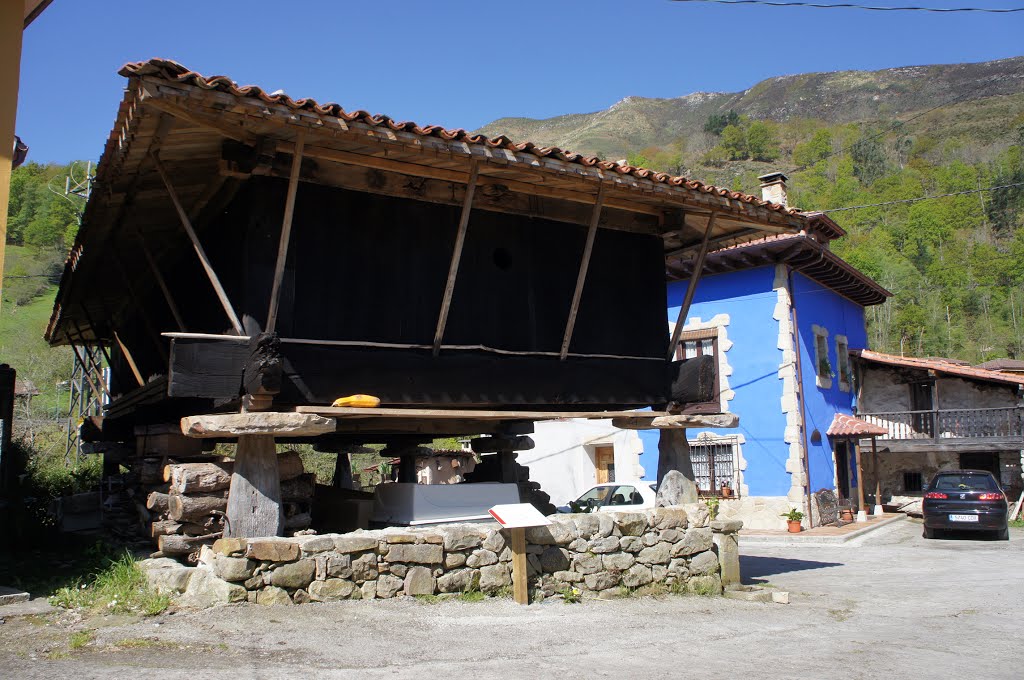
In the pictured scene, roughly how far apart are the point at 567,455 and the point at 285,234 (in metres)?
14.9

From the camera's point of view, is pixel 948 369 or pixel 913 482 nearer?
pixel 948 369

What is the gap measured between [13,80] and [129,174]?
3.22 feet

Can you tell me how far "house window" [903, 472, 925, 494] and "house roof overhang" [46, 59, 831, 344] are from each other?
15117 mm

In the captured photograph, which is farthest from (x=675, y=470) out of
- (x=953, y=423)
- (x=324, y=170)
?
(x=953, y=423)

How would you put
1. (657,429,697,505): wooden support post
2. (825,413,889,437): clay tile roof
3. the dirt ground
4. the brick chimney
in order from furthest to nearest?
1. the brick chimney
2. (825,413,889,437): clay tile roof
3. (657,429,697,505): wooden support post
4. the dirt ground

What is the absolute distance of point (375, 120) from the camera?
18.0 feet

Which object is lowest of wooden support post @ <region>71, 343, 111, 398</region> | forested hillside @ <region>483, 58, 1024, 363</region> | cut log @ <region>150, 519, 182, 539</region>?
cut log @ <region>150, 519, 182, 539</region>

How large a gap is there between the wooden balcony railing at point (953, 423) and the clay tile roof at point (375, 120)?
46.7ft

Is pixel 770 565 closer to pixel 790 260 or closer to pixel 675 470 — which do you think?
pixel 675 470

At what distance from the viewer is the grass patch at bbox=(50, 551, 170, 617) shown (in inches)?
206

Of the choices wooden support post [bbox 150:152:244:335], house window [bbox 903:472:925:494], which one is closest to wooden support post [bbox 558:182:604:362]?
wooden support post [bbox 150:152:244:335]

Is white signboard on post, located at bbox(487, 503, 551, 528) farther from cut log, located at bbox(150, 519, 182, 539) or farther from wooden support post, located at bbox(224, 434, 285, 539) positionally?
cut log, located at bbox(150, 519, 182, 539)

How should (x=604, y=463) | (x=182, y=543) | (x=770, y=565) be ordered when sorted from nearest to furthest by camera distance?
(x=182, y=543) → (x=770, y=565) → (x=604, y=463)

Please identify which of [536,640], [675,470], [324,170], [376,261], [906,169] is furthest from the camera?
[906,169]
